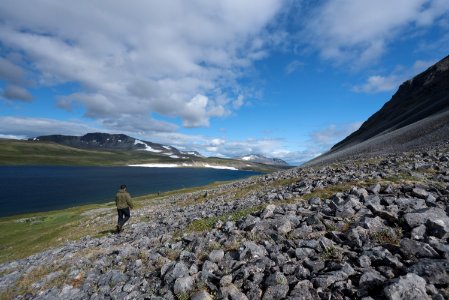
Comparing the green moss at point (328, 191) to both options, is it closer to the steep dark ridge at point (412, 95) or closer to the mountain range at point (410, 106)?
the mountain range at point (410, 106)

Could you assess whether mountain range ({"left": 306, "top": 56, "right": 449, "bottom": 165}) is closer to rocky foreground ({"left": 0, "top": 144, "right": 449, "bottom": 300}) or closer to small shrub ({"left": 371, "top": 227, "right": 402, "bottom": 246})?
rocky foreground ({"left": 0, "top": 144, "right": 449, "bottom": 300})

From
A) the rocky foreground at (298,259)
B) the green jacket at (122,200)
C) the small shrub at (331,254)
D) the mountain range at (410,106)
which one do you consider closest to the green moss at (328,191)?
the rocky foreground at (298,259)

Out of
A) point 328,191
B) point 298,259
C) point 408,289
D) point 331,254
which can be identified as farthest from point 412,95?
point 408,289

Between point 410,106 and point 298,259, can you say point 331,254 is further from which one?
point 410,106

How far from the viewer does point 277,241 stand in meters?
12.7

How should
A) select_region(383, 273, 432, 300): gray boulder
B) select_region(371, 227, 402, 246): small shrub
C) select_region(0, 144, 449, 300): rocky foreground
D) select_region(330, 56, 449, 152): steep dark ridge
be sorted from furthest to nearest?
select_region(330, 56, 449, 152): steep dark ridge, select_region(371, 227, 402, 246): small shrub, select_region(0, 144, 449, 300): rocky foreground, select_region(383, 273, 432, 300): gray boulder

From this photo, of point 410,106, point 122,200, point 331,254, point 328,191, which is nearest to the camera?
point 331,254

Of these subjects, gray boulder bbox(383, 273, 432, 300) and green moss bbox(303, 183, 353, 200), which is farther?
green moss bbox(303, 183, 353, 200)

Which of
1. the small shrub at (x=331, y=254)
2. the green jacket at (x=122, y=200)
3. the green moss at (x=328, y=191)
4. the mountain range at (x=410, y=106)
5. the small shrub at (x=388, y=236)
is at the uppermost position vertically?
the mountain range at (x=410, y=106)

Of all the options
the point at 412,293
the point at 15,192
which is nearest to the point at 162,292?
the point at 412,293

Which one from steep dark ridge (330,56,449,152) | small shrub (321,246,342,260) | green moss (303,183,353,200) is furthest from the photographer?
steep dark ridge (330,56,449,152)

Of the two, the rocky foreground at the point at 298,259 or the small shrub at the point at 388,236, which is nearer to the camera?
the rocky foreground at the point at 298,259

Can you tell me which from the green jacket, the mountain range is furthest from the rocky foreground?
the mountain range

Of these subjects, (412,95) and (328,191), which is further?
(412,95)
